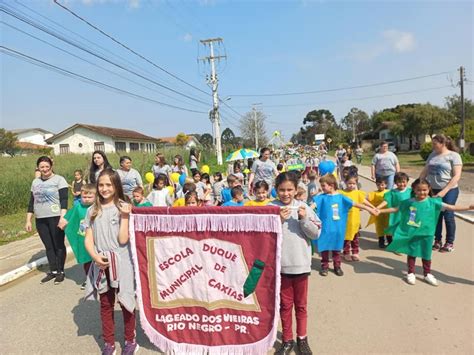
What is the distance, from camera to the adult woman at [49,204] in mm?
4914

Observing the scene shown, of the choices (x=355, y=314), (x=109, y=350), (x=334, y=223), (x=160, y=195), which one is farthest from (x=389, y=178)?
(x=109, y=350)

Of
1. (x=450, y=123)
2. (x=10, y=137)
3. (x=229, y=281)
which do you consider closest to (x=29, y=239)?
(x=229, y=281)

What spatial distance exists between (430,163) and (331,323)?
3.40m

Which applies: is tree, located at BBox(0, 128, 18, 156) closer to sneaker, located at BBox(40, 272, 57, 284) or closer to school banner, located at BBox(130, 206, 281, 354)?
sneaker, located at BBox(40, 272, 57, 284)

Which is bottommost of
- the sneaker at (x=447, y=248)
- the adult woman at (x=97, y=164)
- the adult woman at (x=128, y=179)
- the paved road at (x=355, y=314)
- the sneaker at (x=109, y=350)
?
the paved road at (x=355, y=314)

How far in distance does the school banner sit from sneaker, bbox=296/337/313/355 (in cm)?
37

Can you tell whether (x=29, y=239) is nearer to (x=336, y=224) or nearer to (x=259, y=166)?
(x=259, y=166)

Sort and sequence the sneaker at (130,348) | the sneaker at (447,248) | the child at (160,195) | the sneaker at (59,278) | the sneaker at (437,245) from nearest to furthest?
1. the sneaker at (130,348)
2. the sneaker at (59,278)
3. the sneaker at (447,248)
4. the sneaker at (437,245)
5. the child at (160,195)

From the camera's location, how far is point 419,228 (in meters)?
4.48

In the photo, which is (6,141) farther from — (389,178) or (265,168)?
(389,178)

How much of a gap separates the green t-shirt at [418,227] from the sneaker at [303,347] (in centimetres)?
229

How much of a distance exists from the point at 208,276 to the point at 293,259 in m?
0.76

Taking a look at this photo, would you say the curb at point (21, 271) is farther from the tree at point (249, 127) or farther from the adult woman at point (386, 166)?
the tree at point (249, 127)

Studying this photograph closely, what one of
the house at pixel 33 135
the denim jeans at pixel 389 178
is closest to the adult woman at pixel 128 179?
the denim jeans at pixel 389 178
